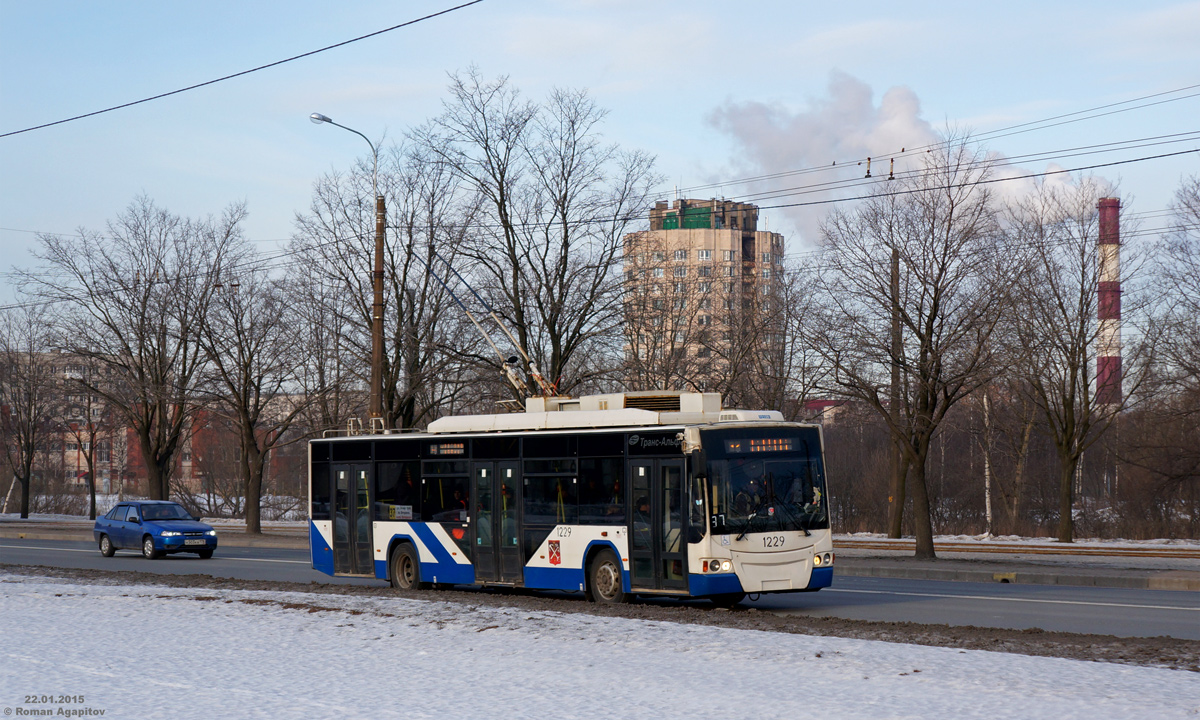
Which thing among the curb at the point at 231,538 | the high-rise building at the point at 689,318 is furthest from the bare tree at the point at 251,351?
the high-rise building at the point at 689,318

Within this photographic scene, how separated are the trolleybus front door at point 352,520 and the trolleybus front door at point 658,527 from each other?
614cm

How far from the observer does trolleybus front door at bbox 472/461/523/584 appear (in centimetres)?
1753

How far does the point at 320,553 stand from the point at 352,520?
3.65 feet

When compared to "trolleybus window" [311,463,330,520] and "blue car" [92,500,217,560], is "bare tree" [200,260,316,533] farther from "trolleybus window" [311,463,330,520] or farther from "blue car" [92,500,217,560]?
"trolleybus window" [311,463,330,520]

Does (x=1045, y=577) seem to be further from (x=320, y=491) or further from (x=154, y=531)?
(x=154, y=531)

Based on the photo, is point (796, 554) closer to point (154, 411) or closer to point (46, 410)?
point (154, 411)

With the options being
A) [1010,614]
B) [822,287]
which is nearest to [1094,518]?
[822,287]

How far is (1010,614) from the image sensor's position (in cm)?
1508

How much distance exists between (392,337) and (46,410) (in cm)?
3969

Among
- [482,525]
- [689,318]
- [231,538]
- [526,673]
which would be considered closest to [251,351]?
[231,538]

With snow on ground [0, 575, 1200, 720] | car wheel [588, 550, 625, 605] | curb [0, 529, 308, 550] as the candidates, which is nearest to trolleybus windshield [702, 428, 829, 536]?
car wheel [588, 550, 625, 605]

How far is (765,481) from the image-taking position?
15555 mm

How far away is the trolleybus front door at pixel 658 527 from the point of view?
50.0 ft

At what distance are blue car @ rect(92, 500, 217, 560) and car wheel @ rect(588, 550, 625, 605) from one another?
16413mm
